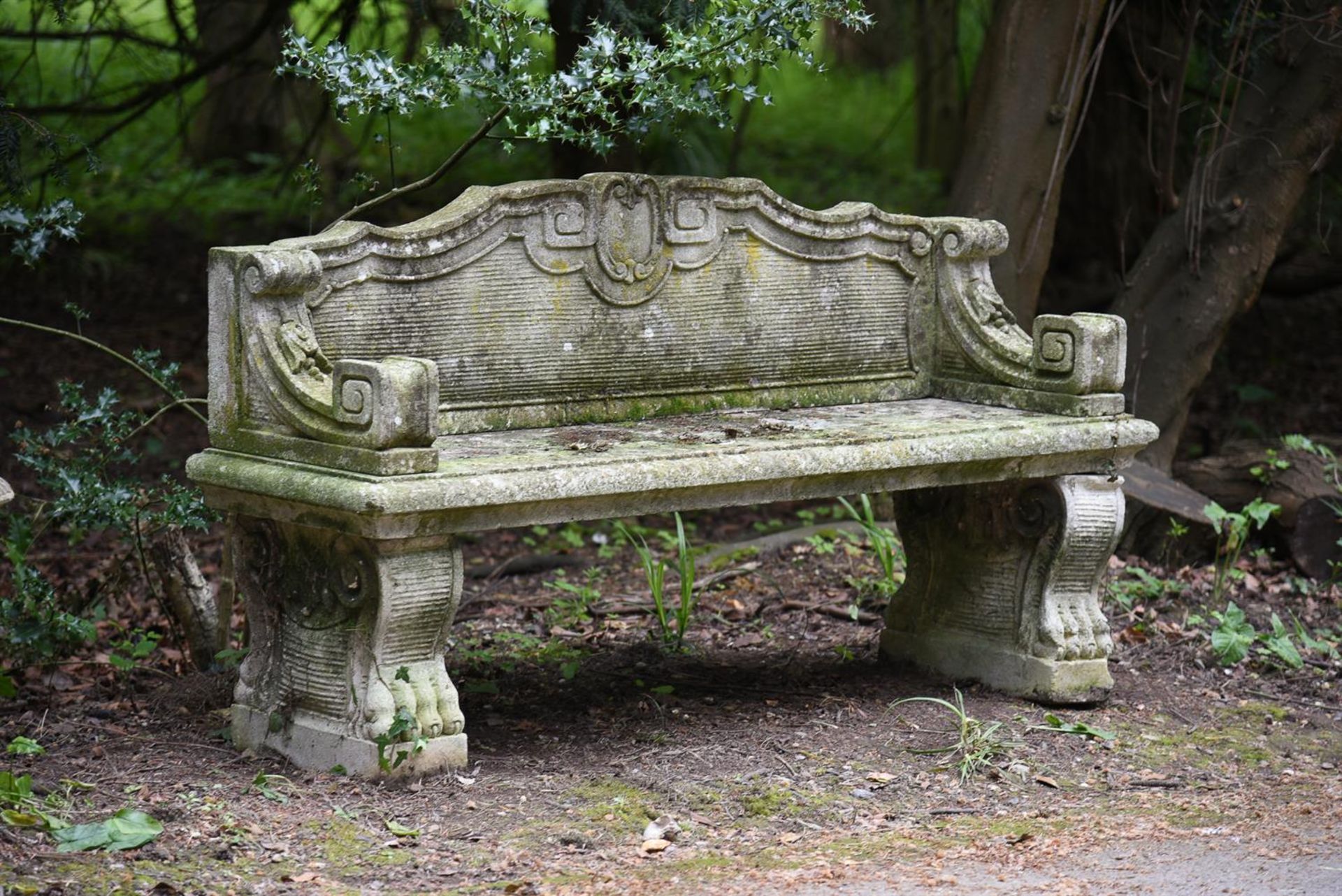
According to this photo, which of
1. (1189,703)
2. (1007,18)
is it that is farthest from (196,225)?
(1189,703)

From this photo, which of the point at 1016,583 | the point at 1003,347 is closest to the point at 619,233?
the point at 1003,347

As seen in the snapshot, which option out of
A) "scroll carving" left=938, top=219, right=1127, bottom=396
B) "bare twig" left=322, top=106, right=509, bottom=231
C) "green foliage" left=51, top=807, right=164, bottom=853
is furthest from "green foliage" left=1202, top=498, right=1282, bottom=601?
"green foliage" left=51, top=807, right=164, bottom=853

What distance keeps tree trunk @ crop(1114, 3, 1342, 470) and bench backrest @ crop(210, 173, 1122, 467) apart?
224cm

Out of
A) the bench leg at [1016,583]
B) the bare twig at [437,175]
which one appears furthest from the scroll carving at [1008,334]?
the bare twig at [437,175]

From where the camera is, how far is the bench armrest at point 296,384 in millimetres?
4203

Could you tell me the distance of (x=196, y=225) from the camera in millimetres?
12734

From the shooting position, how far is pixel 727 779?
15.4ft

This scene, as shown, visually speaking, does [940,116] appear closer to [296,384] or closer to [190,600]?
[190,600]

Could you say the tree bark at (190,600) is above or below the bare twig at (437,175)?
below

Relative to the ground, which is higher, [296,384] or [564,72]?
[564,72]

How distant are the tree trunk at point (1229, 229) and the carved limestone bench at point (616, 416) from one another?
224cm

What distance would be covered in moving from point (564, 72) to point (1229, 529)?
3.48m

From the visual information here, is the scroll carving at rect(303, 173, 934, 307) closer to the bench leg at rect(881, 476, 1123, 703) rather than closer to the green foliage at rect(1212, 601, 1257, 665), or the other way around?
the bench leg at rect(881, 476, 1123, 703)

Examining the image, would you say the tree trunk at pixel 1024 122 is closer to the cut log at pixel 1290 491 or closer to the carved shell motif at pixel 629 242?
the cut log at pixel 1290 491
